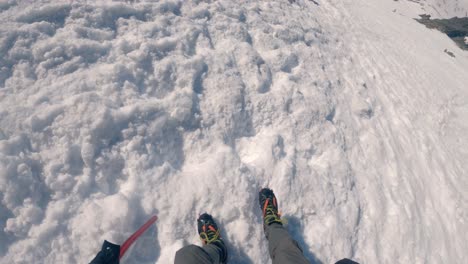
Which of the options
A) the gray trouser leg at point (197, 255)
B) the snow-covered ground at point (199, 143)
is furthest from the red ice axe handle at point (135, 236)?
the gray trouser leg at point (197, 255)

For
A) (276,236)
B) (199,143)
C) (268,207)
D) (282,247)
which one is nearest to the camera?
(282,247)

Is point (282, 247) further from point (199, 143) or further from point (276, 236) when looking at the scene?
point (199, 143)

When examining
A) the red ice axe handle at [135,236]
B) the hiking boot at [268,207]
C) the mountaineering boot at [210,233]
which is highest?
the red ice axe handle at [135,236]

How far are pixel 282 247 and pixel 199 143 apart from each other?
1.47 metres

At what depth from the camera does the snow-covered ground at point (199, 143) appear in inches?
109

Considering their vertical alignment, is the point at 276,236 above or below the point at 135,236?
below

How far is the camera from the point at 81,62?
3.39 m

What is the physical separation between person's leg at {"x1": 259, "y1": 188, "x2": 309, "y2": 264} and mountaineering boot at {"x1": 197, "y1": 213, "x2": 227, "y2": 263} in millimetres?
496

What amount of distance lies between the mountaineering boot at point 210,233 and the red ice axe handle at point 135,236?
1.50ft

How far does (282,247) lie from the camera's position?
2.97 meters

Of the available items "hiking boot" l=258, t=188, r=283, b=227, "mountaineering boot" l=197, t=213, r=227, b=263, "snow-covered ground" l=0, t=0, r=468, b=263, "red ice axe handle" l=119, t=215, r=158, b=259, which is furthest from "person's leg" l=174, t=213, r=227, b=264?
"hiking boot" l=258, t=188, r=283, b=227

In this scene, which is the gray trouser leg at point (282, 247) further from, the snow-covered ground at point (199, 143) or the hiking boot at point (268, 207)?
the snow-covered ground at point (199, 143)

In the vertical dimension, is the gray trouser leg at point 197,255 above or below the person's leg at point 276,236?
above

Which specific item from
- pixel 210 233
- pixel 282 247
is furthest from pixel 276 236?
pixel 210 233
